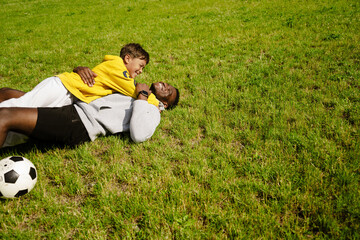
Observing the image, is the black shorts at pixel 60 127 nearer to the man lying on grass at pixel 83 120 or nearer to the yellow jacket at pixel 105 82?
the man lying on grass at pixel 83 120

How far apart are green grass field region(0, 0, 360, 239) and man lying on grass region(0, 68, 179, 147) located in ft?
0.91

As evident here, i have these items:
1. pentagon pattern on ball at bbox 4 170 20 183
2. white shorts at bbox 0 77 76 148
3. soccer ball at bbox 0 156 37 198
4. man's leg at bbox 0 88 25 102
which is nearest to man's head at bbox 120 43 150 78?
white shorts at bbox 0 77 76 148

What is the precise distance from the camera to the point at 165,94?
481cm

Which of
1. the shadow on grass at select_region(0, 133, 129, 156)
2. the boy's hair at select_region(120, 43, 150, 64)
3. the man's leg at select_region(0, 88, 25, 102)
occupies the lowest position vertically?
the shadow on grass at select_region(0, 133, 129, 156)

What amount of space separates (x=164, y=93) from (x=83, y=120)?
1.87 meters

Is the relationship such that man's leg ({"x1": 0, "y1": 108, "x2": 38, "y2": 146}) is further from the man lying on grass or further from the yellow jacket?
the yellow jacket

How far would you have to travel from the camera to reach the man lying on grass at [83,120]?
303 centimetres

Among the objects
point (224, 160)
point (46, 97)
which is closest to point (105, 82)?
point (46, 97)

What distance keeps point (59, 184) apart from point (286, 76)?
225 inches

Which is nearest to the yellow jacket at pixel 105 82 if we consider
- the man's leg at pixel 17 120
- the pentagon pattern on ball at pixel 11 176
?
the man's leg at pixel 17 120

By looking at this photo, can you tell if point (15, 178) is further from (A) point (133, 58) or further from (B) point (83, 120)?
(A) point (133, 58)

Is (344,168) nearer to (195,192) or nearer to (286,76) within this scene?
(195,192)

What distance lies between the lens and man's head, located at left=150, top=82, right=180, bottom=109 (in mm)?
4809

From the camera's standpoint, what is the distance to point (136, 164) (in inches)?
134
